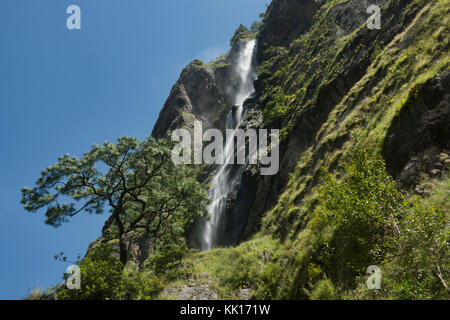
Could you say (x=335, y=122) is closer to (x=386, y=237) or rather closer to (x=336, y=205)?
(x=336, y=205)

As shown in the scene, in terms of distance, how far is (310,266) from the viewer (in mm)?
9523

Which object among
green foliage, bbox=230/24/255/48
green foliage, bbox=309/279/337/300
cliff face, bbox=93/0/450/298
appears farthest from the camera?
green foliage, bbox=230/24/255/48

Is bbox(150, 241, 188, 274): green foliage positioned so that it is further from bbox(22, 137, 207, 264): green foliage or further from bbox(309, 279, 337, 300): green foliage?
bbox(309, 279, 337, 300): green foliage

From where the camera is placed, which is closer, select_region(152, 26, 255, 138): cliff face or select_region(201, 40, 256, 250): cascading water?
select_region(201, 40, 256, 250): cascading water

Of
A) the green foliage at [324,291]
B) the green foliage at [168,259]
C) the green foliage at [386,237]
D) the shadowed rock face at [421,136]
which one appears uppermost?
the shadowed rock face at [421,136]

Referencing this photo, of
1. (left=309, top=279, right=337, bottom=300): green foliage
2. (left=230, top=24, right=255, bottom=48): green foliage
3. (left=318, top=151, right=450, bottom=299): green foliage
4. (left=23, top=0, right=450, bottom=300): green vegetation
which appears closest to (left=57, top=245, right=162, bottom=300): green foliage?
(left=23, top=0, right=450, bottom=300): green vegetation

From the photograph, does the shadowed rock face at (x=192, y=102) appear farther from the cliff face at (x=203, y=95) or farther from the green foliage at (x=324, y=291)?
the green foliage at (x=324, y=291)

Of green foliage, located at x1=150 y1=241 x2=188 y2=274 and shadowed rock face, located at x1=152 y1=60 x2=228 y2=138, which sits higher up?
shadowed rock face, located at x1=152 y1=60 x2=228 y2=138

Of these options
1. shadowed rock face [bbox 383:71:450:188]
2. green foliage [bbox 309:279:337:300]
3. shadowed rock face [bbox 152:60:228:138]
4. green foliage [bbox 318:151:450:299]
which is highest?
shadowed rock face [bbox 152:60:228:138]

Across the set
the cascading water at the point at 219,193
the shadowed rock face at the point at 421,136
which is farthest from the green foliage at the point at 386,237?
the cascading water at the point at 219,193

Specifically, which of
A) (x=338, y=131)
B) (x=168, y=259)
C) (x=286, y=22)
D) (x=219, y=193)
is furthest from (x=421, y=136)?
(x=286, y=22)

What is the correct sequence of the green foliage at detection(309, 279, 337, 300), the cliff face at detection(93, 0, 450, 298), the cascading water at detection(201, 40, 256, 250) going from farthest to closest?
the cascading water at detection(201, 40, 256, 250)
the cliff face at detection(93, 0, 450, 298)
the green foliage at detection(309, 279, 337, 300)
